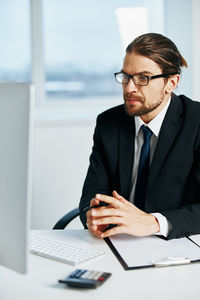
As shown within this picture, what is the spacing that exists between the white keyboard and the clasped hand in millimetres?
115

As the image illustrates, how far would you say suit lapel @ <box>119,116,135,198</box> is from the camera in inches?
83.7

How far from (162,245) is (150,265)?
0.20 metres

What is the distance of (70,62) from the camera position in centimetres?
373

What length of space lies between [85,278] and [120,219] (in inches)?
14.0

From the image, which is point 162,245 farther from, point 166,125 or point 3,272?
point 166,125

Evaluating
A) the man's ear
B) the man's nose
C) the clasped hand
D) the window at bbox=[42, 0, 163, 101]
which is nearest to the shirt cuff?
the clasped hand

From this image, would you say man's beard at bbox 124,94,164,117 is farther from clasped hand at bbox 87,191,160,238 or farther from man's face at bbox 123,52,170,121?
clasped hand at bbox 87,191,160,238

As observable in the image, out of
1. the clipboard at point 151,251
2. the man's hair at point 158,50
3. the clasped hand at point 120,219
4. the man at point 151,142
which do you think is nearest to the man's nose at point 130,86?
the man at point 151,142

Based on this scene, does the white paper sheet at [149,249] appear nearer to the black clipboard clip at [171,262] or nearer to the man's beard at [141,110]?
the black clipboard clip at [171,262]

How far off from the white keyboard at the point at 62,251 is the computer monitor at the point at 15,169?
1.16ft

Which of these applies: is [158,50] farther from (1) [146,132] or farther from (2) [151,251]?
(2) [151,251]

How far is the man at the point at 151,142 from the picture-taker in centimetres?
203

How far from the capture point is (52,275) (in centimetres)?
136

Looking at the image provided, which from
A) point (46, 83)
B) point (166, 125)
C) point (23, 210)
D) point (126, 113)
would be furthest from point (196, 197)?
point (46, 83)
